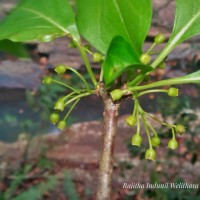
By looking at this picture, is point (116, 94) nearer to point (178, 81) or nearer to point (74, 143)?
point (178, 81)

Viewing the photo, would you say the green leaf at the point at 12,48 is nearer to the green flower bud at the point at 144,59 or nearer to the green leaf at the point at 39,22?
the green leaf at the point at 39,22

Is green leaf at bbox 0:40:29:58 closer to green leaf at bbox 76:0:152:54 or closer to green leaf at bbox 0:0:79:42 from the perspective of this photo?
green leaf at bbox 0:0:79:42

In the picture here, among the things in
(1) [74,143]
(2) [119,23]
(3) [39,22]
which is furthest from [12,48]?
(1) [74,143]

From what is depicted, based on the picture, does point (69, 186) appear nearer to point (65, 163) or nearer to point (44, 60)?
point (65, 163)

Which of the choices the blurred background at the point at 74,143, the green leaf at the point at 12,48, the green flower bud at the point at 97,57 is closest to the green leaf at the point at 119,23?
the green flower bud at the point at 97,57

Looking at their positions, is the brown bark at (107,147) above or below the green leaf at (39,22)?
below

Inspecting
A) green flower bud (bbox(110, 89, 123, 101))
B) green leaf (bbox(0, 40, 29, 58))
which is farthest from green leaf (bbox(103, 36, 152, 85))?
green leaf (bbox(0, 40, 29, 58))
